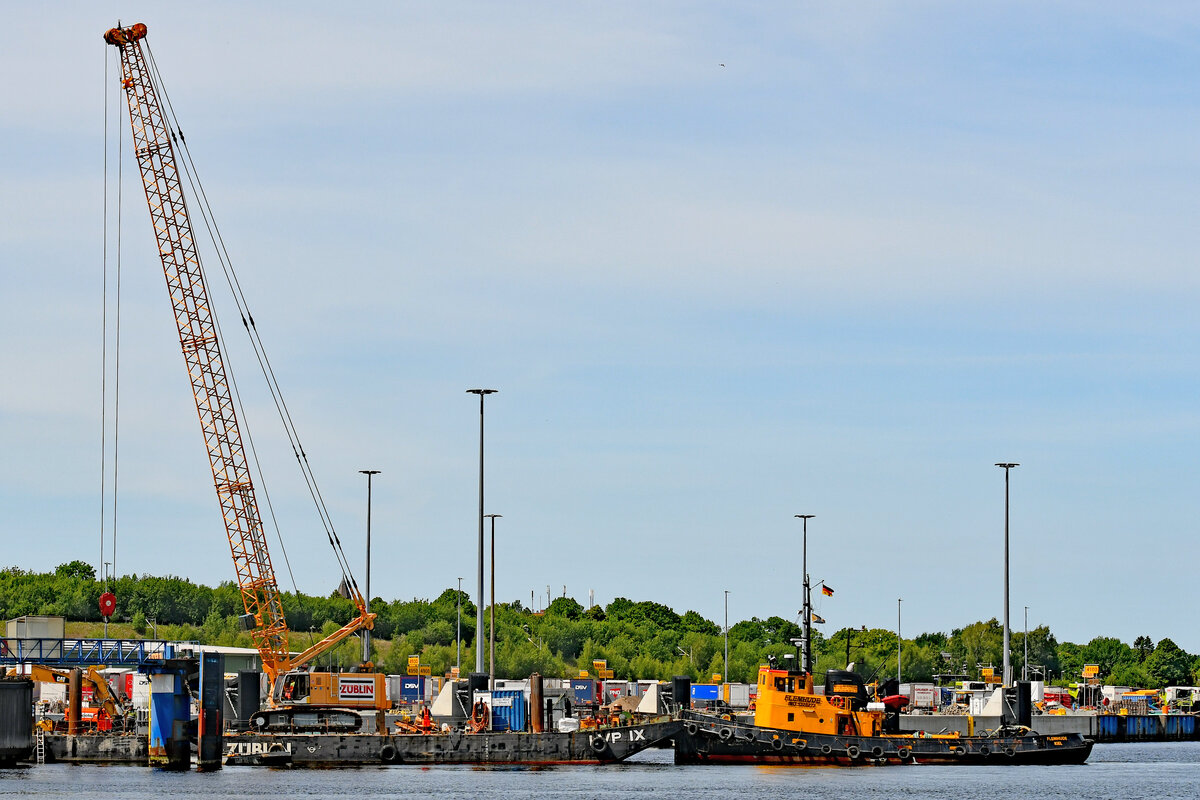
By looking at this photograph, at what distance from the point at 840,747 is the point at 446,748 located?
23.0 metres

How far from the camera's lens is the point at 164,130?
141125mm

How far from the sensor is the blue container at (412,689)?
15450 cm

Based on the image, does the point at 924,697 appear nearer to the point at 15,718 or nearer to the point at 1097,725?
the point at 1097,725

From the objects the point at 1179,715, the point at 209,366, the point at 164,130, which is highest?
the point at 164,130

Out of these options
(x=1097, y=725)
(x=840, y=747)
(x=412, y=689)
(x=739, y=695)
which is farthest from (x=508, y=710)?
(x=1097, y=725)

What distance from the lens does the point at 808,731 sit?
105625 mm

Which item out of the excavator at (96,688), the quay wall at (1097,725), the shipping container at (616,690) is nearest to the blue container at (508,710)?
the excavator at (96,688)

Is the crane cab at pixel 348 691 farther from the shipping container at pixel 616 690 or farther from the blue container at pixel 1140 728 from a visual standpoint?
the blue container at pixel 1140 728

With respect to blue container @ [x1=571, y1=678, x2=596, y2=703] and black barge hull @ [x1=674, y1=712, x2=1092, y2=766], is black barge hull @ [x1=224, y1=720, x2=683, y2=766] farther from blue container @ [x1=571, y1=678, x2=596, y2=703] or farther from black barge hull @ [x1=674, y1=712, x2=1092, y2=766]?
blue container @ [x1=571, y1=678, x2=596, y2=703]

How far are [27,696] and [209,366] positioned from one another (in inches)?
1655

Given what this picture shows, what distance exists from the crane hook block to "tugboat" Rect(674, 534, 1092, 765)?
226 feet

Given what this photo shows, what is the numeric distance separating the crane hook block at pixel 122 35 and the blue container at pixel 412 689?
2247 inches

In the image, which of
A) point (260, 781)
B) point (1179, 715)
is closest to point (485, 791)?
point (260, 781)

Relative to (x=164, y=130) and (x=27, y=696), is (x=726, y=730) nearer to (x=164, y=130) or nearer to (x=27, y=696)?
(x=27, y=696)
